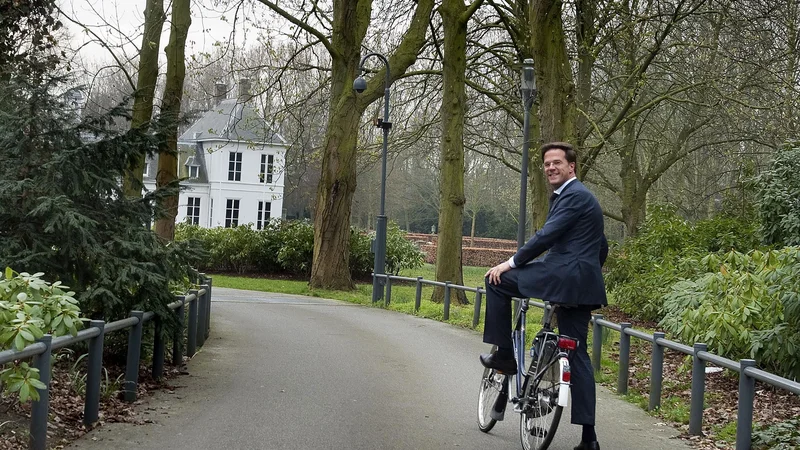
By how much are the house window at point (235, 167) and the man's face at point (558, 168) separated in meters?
56.4

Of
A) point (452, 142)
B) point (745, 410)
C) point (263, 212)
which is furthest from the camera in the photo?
point (263, 212)

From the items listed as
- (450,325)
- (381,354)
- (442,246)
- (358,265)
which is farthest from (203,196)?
(381,354)

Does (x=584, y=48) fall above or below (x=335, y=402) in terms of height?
above

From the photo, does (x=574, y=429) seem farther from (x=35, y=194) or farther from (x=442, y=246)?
(x=442, y=246)

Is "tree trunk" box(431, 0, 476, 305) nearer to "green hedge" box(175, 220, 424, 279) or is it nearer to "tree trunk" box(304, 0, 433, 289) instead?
"tree trunk" box(304, 0, 433, 289)

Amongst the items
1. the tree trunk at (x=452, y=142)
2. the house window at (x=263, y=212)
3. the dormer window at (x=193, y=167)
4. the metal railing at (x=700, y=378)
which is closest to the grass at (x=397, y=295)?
the tree trunk at (x=452, y=142)

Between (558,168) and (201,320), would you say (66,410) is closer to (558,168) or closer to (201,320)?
(558,168)

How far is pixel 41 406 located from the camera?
6.14 m

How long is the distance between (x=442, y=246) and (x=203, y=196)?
43.0m

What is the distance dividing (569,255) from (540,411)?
106 cm

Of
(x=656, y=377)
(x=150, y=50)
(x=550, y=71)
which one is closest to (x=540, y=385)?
(x=656, y=377)

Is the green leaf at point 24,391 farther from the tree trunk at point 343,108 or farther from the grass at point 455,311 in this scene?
the tree trunk at point 343,108

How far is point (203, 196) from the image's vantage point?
63.6 meters

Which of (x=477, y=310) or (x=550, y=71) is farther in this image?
(x=550, y=71)
